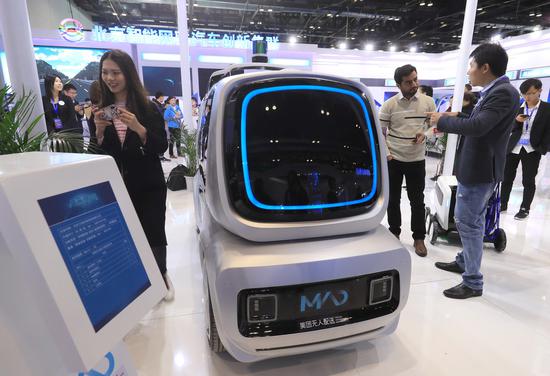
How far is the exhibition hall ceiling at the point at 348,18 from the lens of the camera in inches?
466

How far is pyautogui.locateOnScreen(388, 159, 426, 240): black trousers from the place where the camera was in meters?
2.89

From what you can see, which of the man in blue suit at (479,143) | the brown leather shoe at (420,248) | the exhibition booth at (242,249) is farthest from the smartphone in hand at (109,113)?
the brown leather shoe at (420,248)

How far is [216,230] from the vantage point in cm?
150

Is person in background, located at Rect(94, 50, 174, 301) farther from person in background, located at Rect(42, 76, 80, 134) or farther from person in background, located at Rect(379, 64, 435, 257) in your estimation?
person in background, located at Rect(42, 76, 80, 134)

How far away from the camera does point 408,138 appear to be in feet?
9.27

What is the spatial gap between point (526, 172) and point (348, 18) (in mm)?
12156

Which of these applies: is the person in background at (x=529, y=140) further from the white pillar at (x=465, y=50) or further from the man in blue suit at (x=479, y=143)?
the man in blue suit at (x=479, y=143)

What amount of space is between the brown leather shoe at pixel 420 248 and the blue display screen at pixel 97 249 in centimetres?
270

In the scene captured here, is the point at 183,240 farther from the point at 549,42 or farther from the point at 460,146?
the point at 549,42

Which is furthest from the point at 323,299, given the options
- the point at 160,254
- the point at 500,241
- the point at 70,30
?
the point at 70,30

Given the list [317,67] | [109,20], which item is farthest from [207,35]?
[317,67]

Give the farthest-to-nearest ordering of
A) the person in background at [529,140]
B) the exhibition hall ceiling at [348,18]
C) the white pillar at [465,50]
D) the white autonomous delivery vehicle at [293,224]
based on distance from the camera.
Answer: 1. the exhibition hall ceiling at [348,18]
2. the white pillar at [465,50]
3. the person in background at [529,140]
4. the white autonomous delivery vehicle at [293,224]

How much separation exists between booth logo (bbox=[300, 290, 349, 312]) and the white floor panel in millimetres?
499

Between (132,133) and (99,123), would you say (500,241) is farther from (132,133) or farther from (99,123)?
(99,123)
